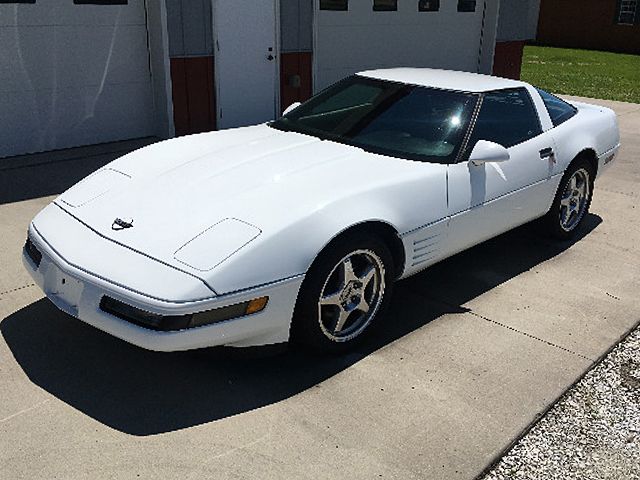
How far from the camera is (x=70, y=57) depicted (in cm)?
759

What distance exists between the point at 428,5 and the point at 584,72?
8496mm

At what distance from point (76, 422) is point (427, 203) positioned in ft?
7.10

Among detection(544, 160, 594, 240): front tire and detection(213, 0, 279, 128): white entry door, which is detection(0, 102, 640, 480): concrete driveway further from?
detection(213, 0, 279, 128): white entry door

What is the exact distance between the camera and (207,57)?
334 inches

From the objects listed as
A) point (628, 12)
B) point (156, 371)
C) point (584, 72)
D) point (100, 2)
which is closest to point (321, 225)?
point (156, 371)

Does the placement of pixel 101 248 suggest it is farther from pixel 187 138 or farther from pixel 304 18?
pixel 304 18

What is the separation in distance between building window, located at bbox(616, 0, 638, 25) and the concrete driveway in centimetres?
2439

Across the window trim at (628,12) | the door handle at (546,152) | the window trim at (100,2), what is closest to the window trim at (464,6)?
the window trim at (100,2)

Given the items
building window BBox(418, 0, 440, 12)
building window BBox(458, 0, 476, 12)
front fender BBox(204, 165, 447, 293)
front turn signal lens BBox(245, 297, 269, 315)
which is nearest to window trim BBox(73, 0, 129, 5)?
front fender BBox(204, 165, 447, 293)

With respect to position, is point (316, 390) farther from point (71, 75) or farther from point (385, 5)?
point (385, 5)

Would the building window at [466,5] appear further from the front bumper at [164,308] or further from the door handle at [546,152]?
the front bumper at [164,308]

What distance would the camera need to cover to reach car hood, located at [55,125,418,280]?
3127mm

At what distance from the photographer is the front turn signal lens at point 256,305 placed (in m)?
3.03

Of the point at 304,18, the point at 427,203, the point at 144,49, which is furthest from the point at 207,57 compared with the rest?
the point at 427,203
